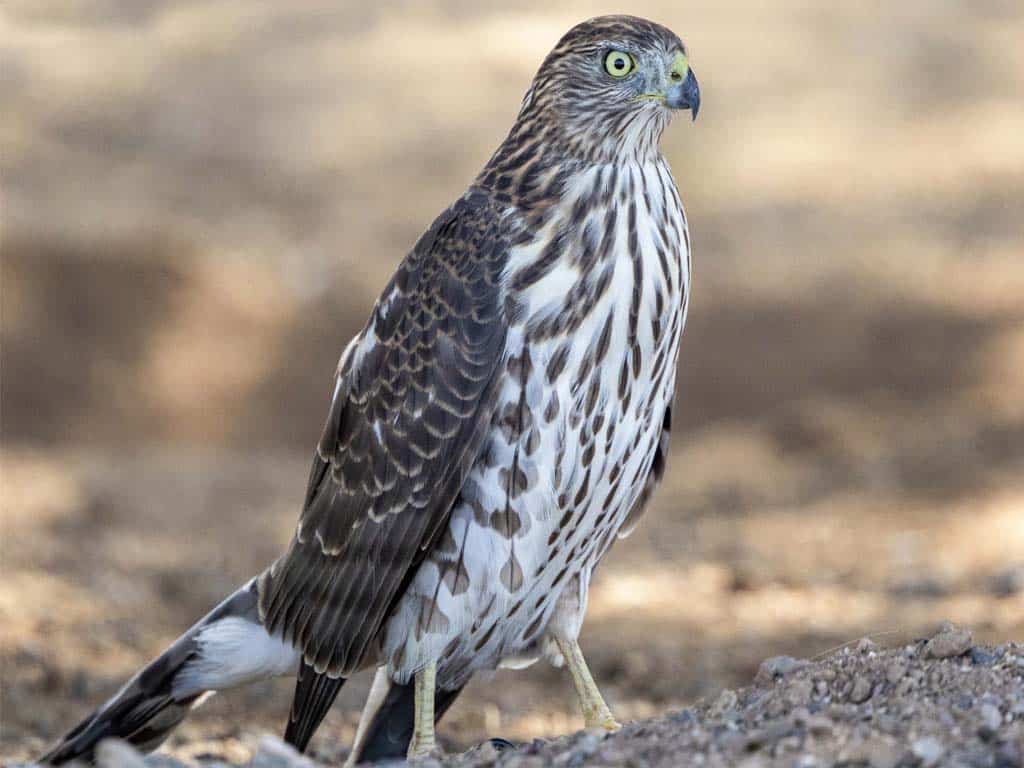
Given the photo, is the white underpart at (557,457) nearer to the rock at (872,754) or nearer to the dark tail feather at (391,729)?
the dark tail feather at (391,729)

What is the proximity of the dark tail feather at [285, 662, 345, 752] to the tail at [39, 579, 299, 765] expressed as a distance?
11 centimetres

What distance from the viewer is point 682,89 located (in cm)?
445

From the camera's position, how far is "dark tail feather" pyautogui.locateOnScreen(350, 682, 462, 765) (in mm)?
4629

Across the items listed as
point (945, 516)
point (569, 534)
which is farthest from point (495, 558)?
point (945, 516)

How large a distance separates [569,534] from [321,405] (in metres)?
7.61

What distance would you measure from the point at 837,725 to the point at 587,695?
130cm

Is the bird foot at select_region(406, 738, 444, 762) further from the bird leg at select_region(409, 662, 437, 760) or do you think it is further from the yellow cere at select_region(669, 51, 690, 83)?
the yellow cere at select_region(669, 51, 690, 83)

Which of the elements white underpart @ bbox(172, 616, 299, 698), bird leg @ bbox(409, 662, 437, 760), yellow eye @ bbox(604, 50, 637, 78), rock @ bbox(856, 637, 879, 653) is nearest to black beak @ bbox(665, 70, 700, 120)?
yellow eye @ bbox(604, 50, 637, 78)

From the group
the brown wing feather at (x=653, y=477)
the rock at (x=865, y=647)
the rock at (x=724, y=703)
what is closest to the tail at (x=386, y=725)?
the brown wing feather at (x=653, y=477)

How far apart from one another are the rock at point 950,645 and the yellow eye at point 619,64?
1829 millimetres

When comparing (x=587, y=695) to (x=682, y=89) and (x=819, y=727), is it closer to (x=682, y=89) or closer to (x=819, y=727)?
(x=819, y=727)

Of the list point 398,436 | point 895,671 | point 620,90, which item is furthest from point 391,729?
point 620,90

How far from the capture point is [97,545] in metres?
9.34

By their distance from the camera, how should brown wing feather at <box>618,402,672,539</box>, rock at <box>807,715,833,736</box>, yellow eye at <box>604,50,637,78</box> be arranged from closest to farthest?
rock at <box>807,715,833,736</box> → yellow eye at <box>604,50,637,78</box> → brown wing feather at <box>618,402,672,539</box>
